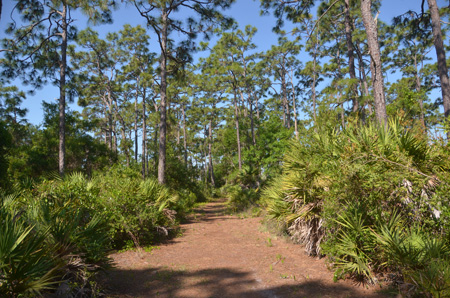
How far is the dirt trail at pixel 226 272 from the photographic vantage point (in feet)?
15.1

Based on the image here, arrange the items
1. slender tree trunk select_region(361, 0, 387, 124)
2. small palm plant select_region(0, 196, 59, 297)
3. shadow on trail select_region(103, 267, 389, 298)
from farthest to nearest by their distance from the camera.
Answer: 1. slender tree trunk select_region(361, 0, 387, 124)
2. shadow on trail select_region(103, 267, 389, 298)
3. small palm plant select_region(0, 196, 59, 297)

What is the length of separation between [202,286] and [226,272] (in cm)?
81

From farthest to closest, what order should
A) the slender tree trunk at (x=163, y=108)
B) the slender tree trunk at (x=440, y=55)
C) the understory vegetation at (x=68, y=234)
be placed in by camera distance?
the slender tree trunk at (x=163, y=108) → the slender tree trunk at (x=440, y=55) → the understory vegetation at (x=68, y=234)

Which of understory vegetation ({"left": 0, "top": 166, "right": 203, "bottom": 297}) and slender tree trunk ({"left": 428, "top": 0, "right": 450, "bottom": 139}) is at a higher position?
slender tree trunk ({"left": 428, "top": 0, "right": 450, "bottom": 139})

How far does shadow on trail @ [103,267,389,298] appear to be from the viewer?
14.9 feet

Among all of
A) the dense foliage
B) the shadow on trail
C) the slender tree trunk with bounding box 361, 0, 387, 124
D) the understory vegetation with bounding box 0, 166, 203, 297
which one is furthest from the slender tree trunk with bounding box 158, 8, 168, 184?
the slender tree trunk with bounding box 361, 0, 387, 124

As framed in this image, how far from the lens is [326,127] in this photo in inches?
277

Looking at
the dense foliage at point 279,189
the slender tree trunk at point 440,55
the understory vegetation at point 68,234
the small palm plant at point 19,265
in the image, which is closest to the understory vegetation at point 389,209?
the dense foliage at point 279,189

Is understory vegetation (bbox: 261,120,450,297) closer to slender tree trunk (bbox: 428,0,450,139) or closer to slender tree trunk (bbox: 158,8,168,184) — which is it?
slender tree trunk (bbox: 428,0,450,139)

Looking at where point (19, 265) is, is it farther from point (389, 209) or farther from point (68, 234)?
point (389, 209)

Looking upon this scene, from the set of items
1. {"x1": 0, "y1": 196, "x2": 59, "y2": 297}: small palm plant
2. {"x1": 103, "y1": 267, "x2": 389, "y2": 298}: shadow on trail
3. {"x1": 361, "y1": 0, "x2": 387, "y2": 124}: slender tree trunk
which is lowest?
{"x1": 103, "y1": 267, "x2": 389, "y2": 298}: shadow on trail

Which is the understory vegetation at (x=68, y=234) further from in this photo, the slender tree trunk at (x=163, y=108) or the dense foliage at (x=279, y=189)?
the slender tree trunk at (x=163, y=108)

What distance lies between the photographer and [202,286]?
16.2 ft

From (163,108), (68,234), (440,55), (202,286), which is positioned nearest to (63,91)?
(163,108)
